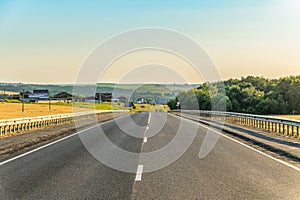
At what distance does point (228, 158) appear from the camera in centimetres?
1241

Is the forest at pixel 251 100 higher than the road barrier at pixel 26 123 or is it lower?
higher

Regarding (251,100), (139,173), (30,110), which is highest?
(251,100)

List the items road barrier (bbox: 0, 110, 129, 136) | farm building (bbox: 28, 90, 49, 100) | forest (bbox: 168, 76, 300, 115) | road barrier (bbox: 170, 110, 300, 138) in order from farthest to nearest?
farm building (bbox: 28, 90, 49, 100) < forest (bbox: 168, 76, 300, 115) < road barrier (bbox: 0, 110, 129, 136) < road barrier (bbox: 170, 110, 300, 138)

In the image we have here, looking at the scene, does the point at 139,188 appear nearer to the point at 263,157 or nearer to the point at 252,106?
the point at 263,157

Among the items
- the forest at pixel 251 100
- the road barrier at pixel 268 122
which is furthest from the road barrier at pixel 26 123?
the forest at pixel 251 100

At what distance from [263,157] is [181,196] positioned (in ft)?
20.9

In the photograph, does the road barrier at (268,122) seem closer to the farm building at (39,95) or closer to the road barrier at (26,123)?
the road barrier at (26,123)

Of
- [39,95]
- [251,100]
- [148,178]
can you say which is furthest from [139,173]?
[39,95]

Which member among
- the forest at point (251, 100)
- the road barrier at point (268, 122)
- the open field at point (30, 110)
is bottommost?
the open field at point (30, 110)

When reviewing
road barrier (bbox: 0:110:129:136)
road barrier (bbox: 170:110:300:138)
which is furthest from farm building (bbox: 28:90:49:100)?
road barrier (bbox: 0:110:129:136)

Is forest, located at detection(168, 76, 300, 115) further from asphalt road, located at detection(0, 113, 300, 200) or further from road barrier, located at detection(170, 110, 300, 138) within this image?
asphalt road, located at detection(0, 113, 300, 200)

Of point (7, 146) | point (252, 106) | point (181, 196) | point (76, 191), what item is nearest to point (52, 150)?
point (7, 146)

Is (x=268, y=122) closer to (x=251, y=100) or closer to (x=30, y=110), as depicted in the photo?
(x=30, y=110)

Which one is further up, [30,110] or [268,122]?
[268,122]
